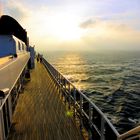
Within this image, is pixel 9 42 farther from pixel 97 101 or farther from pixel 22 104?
pixel 97 101

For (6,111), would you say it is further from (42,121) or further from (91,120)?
(91,120)

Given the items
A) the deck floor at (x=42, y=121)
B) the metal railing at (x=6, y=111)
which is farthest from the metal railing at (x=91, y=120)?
the metal railing at (x=6, y=111)

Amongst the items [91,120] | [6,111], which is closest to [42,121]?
[6,111]

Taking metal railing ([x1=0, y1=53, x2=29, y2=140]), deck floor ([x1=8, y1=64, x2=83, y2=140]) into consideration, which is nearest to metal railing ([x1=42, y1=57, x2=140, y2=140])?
deck floor ([x1=8, y1=64, x2=83, y2=140])

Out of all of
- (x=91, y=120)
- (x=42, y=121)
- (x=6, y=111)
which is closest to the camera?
(x=91, y=120)

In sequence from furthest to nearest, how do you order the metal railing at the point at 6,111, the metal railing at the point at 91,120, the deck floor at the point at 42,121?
the deck floor at the point at 42,121 < the metal railing at the point at 6,111 < the metal railing at the point at 91,120

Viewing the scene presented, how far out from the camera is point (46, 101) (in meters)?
13.3

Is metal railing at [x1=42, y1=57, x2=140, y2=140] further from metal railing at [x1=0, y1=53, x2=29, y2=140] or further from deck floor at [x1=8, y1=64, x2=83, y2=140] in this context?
metal railing at [x1=0, y1=53, x2=29, y2=140]

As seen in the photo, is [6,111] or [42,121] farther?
[42,121]

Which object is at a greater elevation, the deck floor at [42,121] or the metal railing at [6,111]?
the metal railing at [6,111]

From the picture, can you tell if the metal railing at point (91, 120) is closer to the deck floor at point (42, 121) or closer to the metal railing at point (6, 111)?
the deck floor at point (42, 121)

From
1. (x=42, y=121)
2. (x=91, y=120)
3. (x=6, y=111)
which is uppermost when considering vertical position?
(x=6, y=111)

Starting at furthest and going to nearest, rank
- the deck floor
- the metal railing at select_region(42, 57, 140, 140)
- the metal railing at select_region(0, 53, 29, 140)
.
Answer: the deck floor, the metal railing at select_region(0, 53, 29, 140), the metal railing at select_region(42, 57, 140, 140)

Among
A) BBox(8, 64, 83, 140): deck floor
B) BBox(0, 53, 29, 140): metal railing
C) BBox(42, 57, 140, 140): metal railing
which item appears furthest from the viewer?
BBox(8, 64, 83, 140): deck floor
